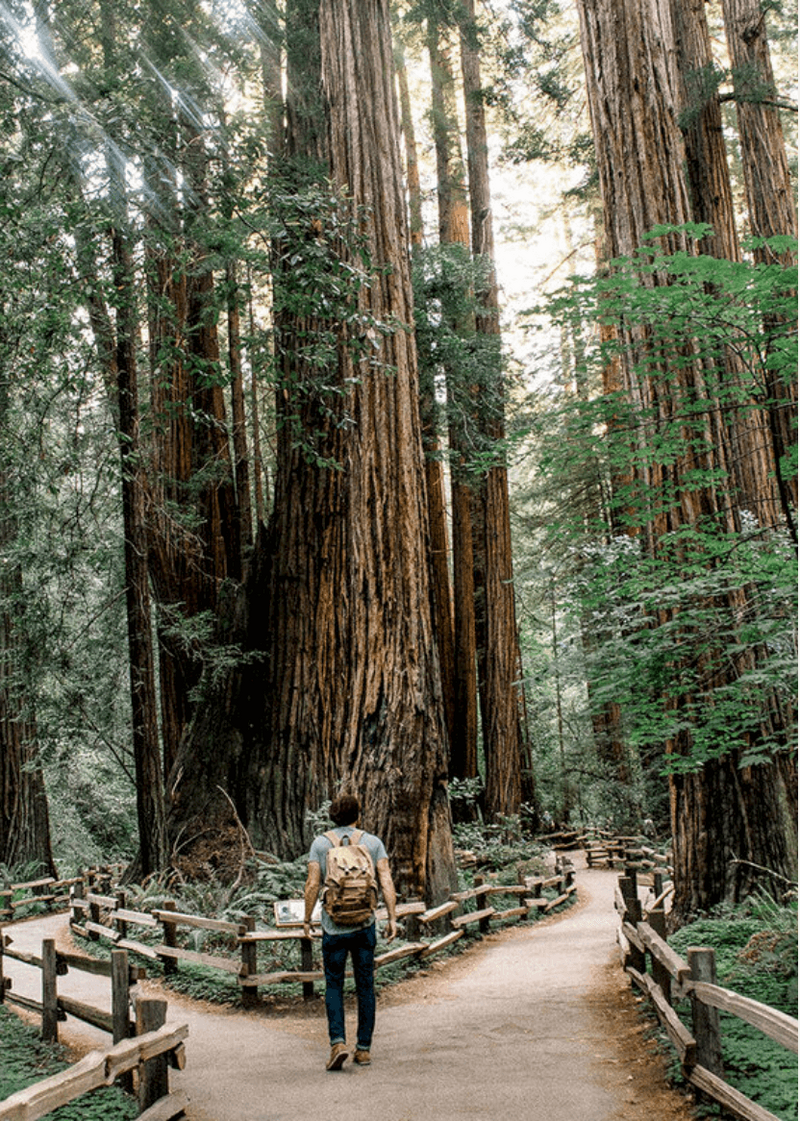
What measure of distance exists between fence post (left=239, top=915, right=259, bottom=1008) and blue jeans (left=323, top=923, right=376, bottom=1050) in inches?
90.3

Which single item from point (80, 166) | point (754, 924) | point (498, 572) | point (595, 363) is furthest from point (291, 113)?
point (754, 924)

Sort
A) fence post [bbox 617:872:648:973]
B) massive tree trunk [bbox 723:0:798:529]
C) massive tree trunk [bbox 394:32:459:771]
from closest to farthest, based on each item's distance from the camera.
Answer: fence post [bbox 617:872:648:973]
massive tree trunk [bbox 723:0:798:529]
massive tree trunk [bbox 394:32:459:771]

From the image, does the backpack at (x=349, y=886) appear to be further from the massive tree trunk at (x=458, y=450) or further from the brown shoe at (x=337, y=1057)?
the massive tree trunk at (x=458, y=450)

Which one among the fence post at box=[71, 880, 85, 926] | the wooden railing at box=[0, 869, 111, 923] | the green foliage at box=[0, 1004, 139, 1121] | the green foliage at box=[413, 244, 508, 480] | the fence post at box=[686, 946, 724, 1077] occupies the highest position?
the green foliage at box=[413, 244, 508, 480]

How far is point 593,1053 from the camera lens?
579 cm

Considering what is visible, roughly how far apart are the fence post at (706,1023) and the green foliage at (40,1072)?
9.62 ft

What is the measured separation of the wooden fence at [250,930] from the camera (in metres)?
7.55

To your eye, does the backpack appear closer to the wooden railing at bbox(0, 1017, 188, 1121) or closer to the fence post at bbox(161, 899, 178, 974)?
the wooden railing at bbox(0, 1017, 188, 1121)

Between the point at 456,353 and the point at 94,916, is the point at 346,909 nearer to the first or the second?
the point at 94,916

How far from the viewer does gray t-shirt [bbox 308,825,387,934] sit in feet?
17.3

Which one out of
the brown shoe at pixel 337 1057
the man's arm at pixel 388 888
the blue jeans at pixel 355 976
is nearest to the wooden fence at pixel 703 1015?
the man's arm at pixel 388 888

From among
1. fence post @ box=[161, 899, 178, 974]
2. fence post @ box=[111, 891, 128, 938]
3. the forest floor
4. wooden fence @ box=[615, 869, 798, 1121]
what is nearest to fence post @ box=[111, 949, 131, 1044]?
the forest floor

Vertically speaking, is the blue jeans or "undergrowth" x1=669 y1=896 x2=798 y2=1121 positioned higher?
the blue jeans

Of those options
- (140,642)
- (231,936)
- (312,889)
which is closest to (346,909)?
(312,889)
